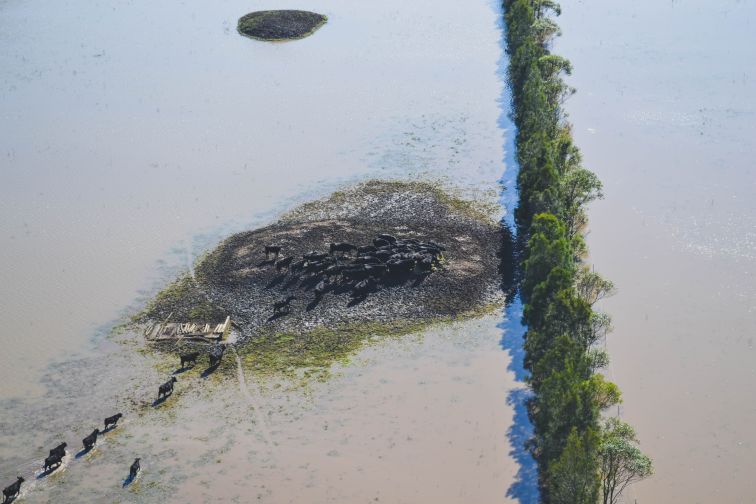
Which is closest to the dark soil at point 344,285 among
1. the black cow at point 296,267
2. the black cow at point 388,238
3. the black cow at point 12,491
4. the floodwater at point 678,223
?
the black cow at point 296,267

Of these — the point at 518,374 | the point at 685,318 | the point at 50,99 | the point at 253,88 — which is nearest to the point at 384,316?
the point at 518,374

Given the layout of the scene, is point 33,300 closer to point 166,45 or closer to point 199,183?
point 199,183

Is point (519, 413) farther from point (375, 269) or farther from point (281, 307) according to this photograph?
point (281, 307)

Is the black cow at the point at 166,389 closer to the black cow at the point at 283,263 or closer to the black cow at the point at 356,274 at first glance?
the black cow at the point at 283,263

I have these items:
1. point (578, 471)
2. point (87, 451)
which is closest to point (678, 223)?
point (578, 471)

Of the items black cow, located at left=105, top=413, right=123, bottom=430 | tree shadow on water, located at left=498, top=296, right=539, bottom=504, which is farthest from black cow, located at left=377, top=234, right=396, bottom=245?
black cow, located at left=105, top=413, right=123, bottom=430

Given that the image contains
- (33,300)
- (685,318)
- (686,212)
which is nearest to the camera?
(685,318)

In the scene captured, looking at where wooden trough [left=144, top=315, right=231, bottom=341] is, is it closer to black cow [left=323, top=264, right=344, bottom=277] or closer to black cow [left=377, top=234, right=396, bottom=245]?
black cow [left=323, top=264, right=344, bottom=277]
